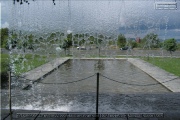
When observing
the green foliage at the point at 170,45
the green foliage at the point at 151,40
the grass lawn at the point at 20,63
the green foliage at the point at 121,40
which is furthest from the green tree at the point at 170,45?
the grass lawn at the point at 20,63

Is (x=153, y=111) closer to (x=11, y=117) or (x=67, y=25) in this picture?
(x=11, y=117)

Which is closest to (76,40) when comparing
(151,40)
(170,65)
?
(151,40)

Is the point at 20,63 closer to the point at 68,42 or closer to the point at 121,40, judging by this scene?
the point at 68,42

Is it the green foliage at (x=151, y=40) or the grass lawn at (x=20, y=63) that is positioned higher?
the green foliage at (x=151, y=40)

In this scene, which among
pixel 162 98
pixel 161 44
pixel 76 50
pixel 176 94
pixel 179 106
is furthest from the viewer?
pixel 76 50

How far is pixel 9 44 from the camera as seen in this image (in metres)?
19.9

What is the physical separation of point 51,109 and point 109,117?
4.63ft

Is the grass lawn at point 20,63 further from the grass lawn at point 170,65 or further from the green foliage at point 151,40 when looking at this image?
the grass lawn at point 170,65

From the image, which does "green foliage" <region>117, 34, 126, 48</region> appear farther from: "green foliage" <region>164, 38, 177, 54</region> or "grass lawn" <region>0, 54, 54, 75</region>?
"grass lawn" <region>0, 54, 54, 75</region>

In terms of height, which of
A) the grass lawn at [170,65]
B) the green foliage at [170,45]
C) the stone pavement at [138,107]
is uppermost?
the green foliage at [170,45]

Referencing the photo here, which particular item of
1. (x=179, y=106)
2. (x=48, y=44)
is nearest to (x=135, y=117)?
(x=179, y=106)

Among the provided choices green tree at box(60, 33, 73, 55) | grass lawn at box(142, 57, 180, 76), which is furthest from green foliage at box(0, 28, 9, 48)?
grass lawn at box(142, 57, 180, 76)

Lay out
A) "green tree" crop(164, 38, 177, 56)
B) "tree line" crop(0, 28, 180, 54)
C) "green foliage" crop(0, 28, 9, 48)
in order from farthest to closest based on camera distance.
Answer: "green foliage" crop(0, 28, 9, 48), "green tree" crop(164, 38, 177, 56), "tree line" crop(0, 28, 180, 54)

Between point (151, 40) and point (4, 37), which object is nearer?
point (151, 40)
